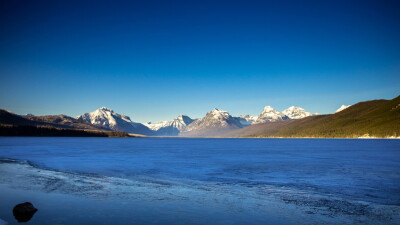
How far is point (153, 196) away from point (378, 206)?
16.0 meters

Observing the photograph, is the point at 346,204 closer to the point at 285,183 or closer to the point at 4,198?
the point at 285,183

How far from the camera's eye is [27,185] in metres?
25.2

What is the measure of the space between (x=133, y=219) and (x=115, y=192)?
26.4 ft

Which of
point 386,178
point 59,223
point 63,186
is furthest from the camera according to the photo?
point 386,178

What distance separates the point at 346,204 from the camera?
19219mm

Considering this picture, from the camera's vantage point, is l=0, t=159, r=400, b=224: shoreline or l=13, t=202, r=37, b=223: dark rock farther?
l=0, t=159, r=400, b=224: shoreline

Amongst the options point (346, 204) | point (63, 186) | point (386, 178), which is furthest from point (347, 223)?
point (63, 186)

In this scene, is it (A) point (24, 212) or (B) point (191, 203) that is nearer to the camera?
(A) point (24, 212)

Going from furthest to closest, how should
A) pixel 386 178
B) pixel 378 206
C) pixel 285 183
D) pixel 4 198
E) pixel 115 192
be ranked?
pixel 386 178 < pixel 285 183 < pixel 115 192 < pixel 4 198 < pixel 378 206

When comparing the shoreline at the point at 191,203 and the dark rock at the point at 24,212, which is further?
the shoreline at the point at 191,203

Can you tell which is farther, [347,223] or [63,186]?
[63,186]

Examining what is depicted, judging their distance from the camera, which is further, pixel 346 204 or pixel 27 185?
pixel 27 185

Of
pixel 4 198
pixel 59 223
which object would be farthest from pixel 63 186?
pixel 59 223

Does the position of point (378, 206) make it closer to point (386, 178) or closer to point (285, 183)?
point (285, 183)
